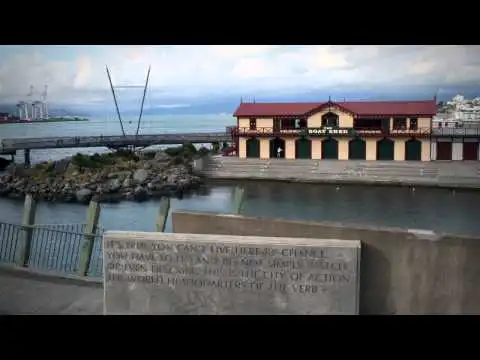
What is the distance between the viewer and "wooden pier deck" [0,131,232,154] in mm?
6020

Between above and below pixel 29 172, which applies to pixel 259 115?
above

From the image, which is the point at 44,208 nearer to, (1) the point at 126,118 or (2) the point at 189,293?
(1) the point at 126,118

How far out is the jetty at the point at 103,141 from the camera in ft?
19.7

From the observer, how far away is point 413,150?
8664mm

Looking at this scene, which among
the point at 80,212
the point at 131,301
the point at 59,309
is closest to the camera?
the point at 131,301

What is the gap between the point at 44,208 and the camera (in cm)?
677

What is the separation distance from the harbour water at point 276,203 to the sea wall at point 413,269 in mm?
3632

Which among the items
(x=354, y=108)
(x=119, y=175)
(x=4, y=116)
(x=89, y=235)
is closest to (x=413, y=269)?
(x=89, y=235)

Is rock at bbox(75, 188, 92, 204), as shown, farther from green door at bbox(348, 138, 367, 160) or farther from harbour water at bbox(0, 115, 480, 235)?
green door at bbox(348, 138, 367, 160)

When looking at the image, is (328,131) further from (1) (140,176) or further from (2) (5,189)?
(2) (5,189)

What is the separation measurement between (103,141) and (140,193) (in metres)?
0.97

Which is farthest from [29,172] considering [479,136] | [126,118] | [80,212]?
[479,136]

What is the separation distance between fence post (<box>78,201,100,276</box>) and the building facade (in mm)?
4412

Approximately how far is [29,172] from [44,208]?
24.4 inches
